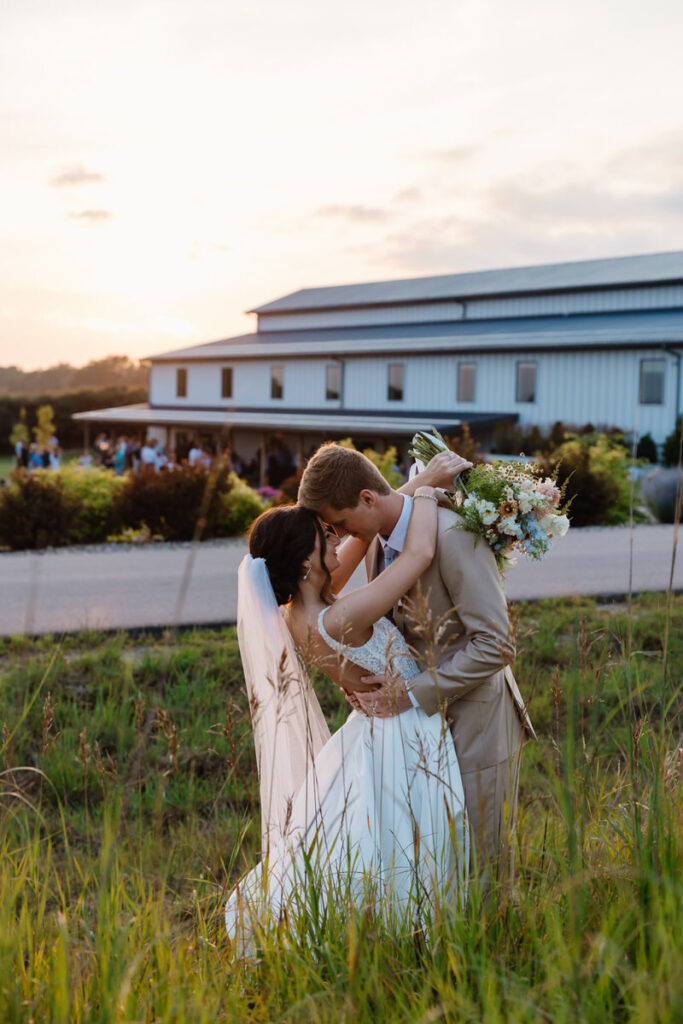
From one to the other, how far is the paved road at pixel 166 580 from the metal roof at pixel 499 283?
76.1 feet

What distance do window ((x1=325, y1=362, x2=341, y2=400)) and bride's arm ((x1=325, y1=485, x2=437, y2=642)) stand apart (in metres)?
37.9

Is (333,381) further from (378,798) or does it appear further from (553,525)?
(378,798)

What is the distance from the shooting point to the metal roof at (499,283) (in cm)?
3716

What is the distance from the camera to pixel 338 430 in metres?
34.0

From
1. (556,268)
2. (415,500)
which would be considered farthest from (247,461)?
(415,500)

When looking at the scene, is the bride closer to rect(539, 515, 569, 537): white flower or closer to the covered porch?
rect(539, 515, 569, 537): white flower

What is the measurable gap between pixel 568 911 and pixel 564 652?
5.45 metres

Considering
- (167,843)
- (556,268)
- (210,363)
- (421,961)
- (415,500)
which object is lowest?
(167,843)

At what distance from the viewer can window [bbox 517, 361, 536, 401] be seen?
113 ft

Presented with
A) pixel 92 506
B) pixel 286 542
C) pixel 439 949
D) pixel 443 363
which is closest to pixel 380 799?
pixel 439 949

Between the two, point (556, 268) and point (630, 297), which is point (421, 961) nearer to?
point (630, 297)

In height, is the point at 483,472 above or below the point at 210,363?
below

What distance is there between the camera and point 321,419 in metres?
35.9

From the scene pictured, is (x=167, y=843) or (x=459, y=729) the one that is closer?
(x=459, y=729)
